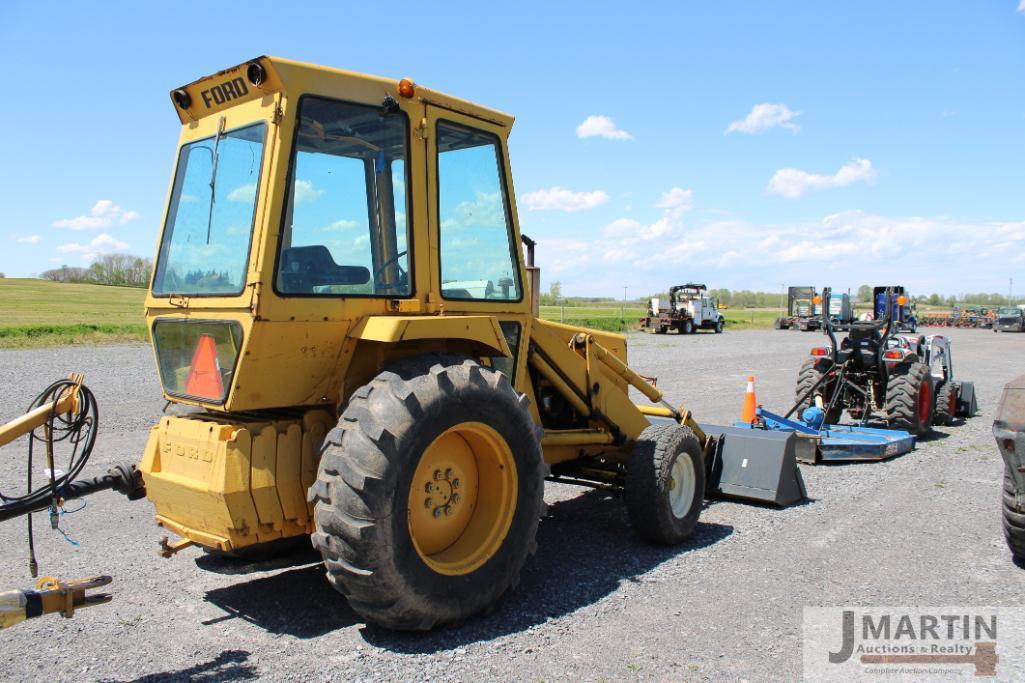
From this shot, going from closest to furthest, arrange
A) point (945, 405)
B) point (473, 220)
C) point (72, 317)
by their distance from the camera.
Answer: point (473, 220)
point (945, 405)
point (72, 317)

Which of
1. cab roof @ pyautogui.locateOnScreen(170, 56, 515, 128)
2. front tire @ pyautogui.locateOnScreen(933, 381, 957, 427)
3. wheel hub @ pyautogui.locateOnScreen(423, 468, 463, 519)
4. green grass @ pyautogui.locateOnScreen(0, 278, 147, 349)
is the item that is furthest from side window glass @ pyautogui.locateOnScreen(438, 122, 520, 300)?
front tire @ pyautogui.locateOnScreen(933, 381, 957, 427)

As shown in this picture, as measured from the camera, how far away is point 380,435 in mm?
3777

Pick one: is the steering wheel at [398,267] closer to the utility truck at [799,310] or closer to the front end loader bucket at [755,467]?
the front end loader bucket at [755,467]

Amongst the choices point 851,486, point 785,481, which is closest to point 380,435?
point 785,481

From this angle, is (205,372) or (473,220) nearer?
(205,372)

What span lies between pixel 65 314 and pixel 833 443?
3682 cm

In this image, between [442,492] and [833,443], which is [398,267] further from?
[833,443]

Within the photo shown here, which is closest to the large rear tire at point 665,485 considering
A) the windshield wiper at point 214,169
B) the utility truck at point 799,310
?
the windshield wiper at point 214,169

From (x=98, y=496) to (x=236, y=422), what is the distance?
3754mm

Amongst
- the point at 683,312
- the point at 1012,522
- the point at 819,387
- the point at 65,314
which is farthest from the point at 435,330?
the point at 683,312

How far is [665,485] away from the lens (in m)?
5.72

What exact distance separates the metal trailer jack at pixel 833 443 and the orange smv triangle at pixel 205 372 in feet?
20.2

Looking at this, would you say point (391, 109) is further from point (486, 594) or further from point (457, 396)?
point (486, 594)

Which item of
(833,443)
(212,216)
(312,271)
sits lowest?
(833,443)
